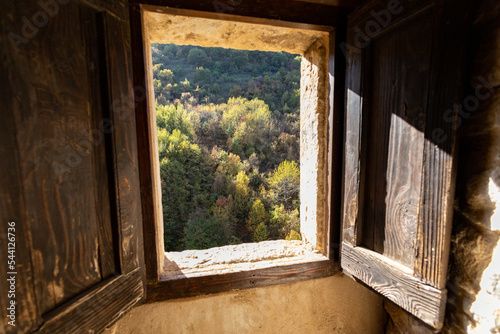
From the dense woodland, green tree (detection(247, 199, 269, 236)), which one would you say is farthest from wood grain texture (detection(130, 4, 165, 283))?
green tree (detection(247, 199, 269, 236))

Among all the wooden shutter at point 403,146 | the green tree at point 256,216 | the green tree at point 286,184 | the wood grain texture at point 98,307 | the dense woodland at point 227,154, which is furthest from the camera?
the green tree at point 286,184

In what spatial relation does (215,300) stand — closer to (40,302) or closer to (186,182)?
(40,302)

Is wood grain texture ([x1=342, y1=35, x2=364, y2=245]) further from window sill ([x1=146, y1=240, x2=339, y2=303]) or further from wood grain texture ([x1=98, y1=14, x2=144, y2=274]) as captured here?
wood grain texture ([x1=98, y1=14, x2=144, y2=274])

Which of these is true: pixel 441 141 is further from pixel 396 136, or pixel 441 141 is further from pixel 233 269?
pixel 233 269

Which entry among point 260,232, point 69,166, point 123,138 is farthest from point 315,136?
point 260,232

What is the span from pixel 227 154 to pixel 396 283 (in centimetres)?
1479

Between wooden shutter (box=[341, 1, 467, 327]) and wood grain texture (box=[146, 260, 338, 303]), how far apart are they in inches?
6.9

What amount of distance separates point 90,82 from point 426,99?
3.76 feet

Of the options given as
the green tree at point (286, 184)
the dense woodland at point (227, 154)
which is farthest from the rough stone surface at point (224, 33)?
the green tree at point (286, 184)

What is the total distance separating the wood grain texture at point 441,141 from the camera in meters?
0.70

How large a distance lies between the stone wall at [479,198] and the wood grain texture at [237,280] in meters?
0.58

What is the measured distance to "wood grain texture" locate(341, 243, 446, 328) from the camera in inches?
31.6

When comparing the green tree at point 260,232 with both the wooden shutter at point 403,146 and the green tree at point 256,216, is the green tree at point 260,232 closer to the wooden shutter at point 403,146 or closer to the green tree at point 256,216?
the green tree at point 256,216

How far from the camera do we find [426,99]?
2.60 ft
